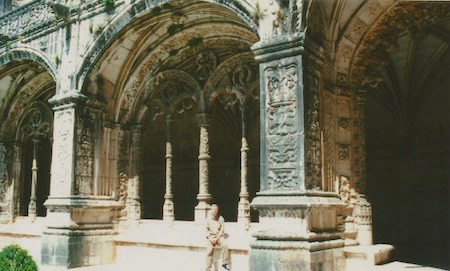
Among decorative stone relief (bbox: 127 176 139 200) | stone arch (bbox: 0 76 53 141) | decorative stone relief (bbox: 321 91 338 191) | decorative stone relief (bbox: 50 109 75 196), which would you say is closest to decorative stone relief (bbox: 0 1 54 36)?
stone arch (bbox: 0 76 53 141)

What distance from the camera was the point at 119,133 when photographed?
9188 millimetres

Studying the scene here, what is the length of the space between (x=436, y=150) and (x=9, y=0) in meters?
9.99

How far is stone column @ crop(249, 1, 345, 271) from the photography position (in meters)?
5.50

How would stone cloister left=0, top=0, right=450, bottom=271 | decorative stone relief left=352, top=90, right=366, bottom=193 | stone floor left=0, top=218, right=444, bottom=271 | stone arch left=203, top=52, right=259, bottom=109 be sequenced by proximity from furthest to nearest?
stone arch left=203, top=52, right=259, bottom=109 → stone floor left=0, top=218, right=444, bottom=271 → decorative stone relief left=352, top=90, right=366, bottom=193 → stone cloister left=0, top=0, right=450, bottom=271

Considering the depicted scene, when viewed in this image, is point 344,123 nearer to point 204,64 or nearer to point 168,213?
point 204,64

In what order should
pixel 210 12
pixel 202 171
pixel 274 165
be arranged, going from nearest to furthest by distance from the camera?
pixel 274 165
pixel 210 12
pixel 202 171

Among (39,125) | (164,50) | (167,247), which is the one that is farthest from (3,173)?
(167,247)

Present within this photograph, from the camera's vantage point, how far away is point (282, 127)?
5770 millimetres

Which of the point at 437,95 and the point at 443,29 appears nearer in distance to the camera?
the point at 443,29

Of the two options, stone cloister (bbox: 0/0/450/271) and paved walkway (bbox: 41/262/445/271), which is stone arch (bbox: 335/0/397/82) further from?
paved walkway (bbox: 41/262/445/271)

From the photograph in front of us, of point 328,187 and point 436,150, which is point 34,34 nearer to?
point 328,187

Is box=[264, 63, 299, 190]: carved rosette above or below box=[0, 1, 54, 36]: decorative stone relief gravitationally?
below

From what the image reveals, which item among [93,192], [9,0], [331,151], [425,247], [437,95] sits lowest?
[425,247]

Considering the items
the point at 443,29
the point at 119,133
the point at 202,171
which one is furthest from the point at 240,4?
the point at 443,29
